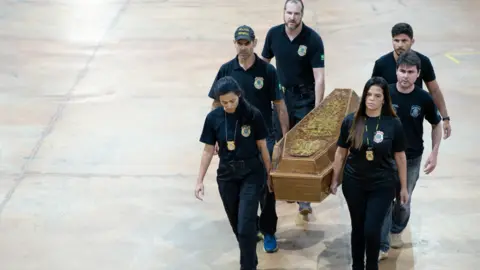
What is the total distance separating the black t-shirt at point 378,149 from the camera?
5.79 m

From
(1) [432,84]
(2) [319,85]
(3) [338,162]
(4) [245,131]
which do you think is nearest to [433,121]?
(1) [432,84]

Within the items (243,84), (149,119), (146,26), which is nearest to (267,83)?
(243,84)

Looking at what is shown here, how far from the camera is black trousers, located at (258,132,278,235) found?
676 cm

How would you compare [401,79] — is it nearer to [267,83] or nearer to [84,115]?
[267,83]

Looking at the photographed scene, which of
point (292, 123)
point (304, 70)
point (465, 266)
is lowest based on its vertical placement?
point (465, 266)

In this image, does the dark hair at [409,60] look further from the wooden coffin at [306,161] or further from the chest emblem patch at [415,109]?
the wooden coffin at [306,161]

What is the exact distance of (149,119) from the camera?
10047 mm

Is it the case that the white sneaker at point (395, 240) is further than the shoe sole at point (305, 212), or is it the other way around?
the shoe sole at point (305, 212)

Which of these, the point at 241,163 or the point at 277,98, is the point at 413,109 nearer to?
the point at 277,98

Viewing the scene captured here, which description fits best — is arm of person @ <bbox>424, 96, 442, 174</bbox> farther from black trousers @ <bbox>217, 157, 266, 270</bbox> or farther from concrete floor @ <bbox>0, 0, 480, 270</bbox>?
black trousers @ <bbox>217, 157, 266, 270</bbox>

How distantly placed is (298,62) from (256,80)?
32.6 inches

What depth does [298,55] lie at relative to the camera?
7320 mm

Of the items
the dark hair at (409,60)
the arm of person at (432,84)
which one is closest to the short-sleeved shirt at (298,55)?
the arm of person at (432,84)

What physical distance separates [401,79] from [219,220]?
96.8 inches
